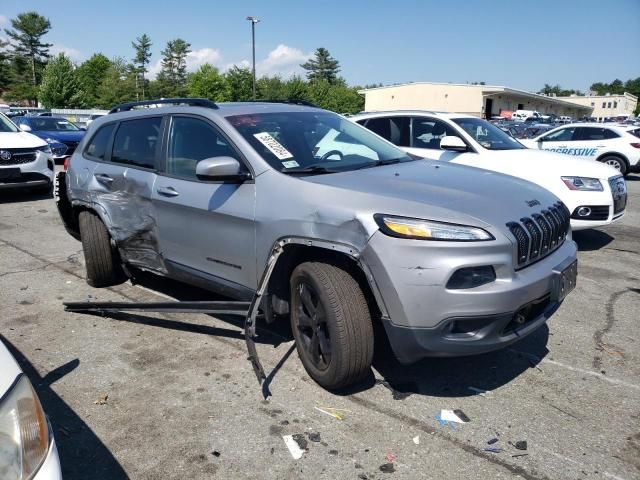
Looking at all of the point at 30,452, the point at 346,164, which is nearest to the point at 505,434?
the point at 346,164

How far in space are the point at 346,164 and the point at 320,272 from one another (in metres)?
0.99

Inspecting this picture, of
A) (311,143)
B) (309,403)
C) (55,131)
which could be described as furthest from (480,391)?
(55,131)

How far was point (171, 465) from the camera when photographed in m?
2.63

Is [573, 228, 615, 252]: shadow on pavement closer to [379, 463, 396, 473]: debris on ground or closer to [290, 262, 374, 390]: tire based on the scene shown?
[290, 262, 374, 390]: tire

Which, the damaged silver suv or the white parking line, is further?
the white parking line

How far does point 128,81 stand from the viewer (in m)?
74.3

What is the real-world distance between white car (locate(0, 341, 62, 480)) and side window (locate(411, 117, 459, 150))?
619 cm

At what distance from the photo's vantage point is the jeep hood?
9.46 ft

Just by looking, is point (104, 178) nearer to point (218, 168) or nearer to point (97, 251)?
point (97, 251)

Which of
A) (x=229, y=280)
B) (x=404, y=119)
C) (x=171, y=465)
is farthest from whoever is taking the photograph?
(x=404, y=119)

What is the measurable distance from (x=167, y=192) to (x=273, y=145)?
95 centimetres

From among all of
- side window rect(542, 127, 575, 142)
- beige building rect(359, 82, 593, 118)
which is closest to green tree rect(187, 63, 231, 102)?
beige building rect(359, 82, 593, 118)

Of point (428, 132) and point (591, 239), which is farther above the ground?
point (428, 132)

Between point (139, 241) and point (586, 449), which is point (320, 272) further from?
point (139, 241)
